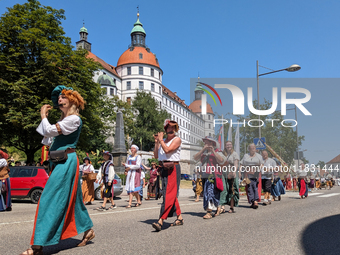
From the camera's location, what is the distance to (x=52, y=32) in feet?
87.6

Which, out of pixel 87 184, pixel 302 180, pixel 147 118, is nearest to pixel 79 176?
pixel 87 184

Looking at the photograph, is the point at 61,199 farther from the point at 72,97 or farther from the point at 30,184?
the point at 30,184

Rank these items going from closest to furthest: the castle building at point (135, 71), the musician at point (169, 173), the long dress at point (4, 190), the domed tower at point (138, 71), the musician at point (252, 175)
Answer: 1. the musician at point (169, 173)
2. the long dress at point (4, 190)
3. the musician at point (252, 175)
4. the castle building at point (135, 71)
5. the domed tower at point (138, 71)

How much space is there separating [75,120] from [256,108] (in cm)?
1539

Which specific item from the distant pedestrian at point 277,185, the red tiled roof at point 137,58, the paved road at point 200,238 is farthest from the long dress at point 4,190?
the red tiled roof at point 137,58

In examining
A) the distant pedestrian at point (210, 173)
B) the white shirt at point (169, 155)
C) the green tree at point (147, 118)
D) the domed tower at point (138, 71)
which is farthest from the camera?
the domed tower at point (138, 71)

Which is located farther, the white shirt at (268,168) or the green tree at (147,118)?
the green tree at (147,118)

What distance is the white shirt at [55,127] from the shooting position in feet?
13.5

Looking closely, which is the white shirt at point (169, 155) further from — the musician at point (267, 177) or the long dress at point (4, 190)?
the musician at point (267, 177)

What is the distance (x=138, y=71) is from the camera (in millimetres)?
84000

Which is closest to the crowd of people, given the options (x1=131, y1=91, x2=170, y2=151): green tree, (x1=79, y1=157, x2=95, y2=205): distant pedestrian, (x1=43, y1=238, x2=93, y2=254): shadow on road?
(x1=43, y1=238, x2=93, y2=254): shadow on road

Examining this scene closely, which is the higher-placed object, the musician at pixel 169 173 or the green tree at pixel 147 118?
the green tree at pixel 147 118

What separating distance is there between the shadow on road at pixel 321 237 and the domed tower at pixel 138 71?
75.4m

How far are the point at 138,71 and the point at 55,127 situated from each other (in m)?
81.4
